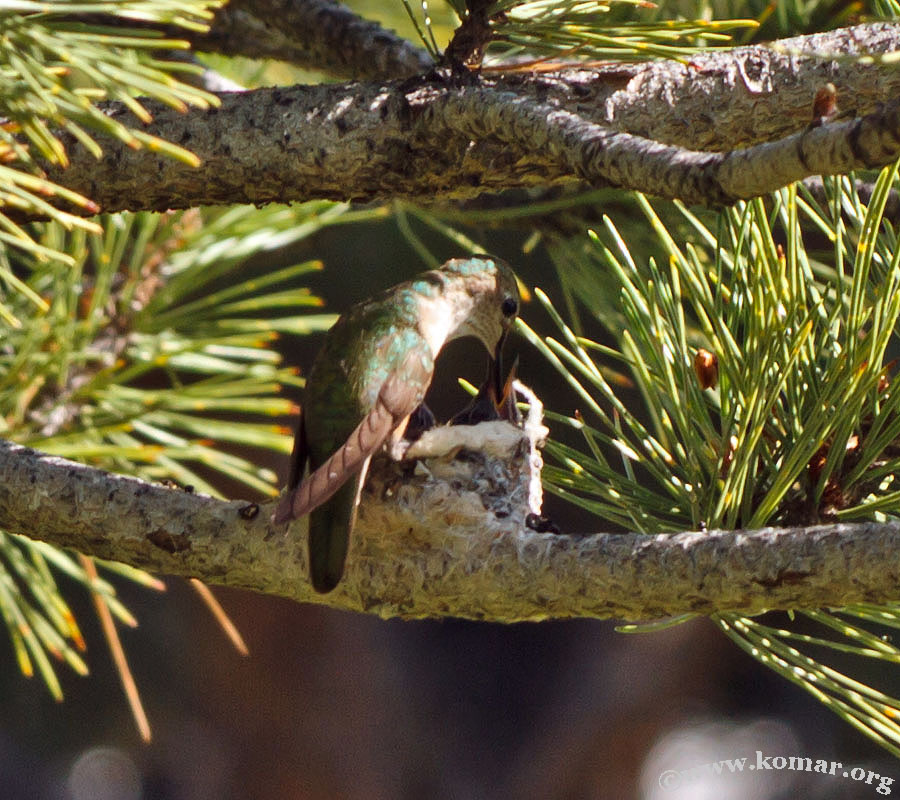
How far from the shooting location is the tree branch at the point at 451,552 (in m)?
0.82

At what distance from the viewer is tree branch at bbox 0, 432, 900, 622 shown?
2.70 feet

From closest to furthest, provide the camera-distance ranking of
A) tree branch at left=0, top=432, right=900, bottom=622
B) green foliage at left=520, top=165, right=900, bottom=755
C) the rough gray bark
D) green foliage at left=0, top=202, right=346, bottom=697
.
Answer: tree branch at left=0, top=432, right=900, bottom=622, green foliage at left=520, top=165, right=900, bottom=755, the rough gray bark, green foliage at left=0, top=202, right=346, bottom=697

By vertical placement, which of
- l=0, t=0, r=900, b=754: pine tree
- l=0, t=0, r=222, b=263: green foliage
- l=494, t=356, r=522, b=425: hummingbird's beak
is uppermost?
l=0, t=0, r=222, b=263: green foliage

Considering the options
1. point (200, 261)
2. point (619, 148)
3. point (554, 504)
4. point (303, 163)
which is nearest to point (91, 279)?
point (200, 261)

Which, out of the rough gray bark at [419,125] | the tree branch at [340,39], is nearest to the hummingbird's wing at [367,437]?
the rough gray bark at [419,125]

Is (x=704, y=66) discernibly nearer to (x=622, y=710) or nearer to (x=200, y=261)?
(x=200, y=261)

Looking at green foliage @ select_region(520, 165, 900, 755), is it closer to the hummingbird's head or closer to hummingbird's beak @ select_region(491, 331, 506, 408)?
hummingbird's beak @ select_region(491, 331, 506, 408)

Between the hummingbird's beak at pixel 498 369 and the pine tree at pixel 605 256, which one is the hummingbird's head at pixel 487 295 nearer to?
the hummingbird's beak at pixel 498 369

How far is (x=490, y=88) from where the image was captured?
3.91ft

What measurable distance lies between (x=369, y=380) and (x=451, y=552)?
506 mm

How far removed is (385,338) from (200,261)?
581mm

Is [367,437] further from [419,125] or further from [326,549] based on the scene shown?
[419,125]

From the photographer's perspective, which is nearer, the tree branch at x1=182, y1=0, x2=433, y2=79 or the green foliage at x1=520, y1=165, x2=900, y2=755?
the green foliage at x1=520, y1=165, x2=900, y2=755

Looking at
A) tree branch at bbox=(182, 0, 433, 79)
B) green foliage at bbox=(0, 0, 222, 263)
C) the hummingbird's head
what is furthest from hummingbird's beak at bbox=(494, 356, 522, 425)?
green foliage at bbox=(0, 0, 222, 263)
